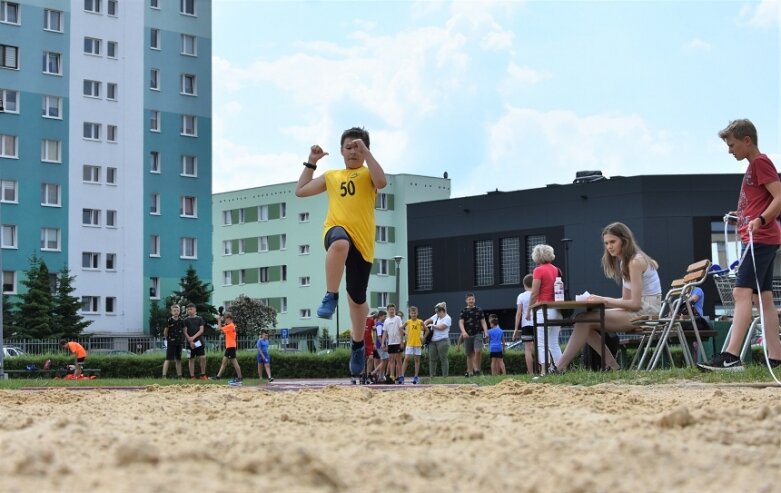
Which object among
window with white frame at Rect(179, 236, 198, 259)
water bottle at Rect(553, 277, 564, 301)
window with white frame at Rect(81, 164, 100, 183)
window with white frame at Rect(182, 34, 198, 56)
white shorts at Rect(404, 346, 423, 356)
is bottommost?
white shorts at Rect(404, 346, 423, 356)

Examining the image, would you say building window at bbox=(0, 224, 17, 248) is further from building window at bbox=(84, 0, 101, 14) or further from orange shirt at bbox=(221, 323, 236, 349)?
orange shirt at bbox=(221, 323, 236, 349)

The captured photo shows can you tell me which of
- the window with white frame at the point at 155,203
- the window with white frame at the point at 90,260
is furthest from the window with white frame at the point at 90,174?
the window with white frame at the point at 90,260

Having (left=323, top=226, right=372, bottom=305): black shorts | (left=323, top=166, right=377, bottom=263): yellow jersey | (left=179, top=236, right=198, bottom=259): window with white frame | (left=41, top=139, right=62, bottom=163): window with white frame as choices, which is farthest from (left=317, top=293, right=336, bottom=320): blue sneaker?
(left=179, top=236, right=198, bottom=259): window with white frame

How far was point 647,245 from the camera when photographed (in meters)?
60.7

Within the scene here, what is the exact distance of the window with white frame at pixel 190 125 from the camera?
65.8 meters

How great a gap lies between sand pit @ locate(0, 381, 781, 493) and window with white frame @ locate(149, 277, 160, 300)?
194ft

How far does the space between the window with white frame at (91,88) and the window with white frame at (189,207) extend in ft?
25.9

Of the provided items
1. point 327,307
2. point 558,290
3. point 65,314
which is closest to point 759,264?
point 327,307

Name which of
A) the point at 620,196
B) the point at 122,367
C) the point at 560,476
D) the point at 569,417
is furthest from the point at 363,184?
the point at 620,196

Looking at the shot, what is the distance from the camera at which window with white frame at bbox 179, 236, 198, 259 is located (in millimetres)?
65625

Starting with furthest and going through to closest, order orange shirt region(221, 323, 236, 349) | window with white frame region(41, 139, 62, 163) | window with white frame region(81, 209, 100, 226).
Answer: window with white frame region(81, 209, 100, 226)
window with white frame region(41, 139, 62, 163)
orange shirt region(221, 323, 236, 349)

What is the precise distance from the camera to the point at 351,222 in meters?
9.28

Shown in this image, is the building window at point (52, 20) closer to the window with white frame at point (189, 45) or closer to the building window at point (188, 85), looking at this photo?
the window with white frame at point (189, 45)

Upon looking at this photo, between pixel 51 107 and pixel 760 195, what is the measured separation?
56443 mm
